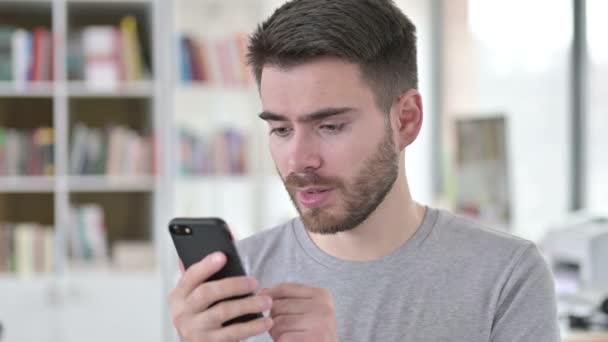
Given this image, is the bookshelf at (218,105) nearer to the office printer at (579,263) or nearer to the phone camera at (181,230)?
the office printer at (579,263)

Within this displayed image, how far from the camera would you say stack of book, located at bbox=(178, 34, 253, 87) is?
4160 mm

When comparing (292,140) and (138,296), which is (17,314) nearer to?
(138,296)

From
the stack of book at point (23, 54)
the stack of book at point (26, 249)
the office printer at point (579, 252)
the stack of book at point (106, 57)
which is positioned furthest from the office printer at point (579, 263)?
the stack of book at point (23, 54)

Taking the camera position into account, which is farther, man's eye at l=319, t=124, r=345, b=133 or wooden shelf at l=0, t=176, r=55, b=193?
wooden shelf at l=0, t=176, r=55, b=193

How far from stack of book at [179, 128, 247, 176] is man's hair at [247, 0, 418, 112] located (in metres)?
2.75

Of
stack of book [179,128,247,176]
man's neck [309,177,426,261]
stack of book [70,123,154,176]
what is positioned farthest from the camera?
stack of book [179,128,247,176]

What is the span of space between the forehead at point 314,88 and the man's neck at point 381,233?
0.18 m

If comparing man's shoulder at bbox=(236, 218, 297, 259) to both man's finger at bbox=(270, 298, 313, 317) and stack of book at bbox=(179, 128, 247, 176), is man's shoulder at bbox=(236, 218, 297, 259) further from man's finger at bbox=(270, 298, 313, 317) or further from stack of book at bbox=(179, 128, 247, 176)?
stack of book at bbox=(179, 128, 247, 176)

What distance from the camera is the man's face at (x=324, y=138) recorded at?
131cm

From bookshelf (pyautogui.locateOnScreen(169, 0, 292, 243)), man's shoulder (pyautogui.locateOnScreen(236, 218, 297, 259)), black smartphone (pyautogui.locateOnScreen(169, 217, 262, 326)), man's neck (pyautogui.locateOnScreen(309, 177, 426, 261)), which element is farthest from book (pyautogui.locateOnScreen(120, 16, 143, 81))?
black smartphone (pyautogui.locateOnScreen(169, 217, 262, 326))

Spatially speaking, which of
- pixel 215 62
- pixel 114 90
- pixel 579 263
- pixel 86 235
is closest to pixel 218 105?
pixel 215 62

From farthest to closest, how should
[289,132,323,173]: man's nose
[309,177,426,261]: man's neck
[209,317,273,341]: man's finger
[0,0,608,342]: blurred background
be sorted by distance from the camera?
[0,0,608,342]: blurred background < [309,177,426,261]: man's neck < [289,132,323,173]: man's nose < [209,317,273,341]: man's finger

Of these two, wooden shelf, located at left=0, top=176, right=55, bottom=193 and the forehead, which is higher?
the forehead

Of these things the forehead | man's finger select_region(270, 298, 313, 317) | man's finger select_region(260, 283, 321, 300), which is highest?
the forehead
